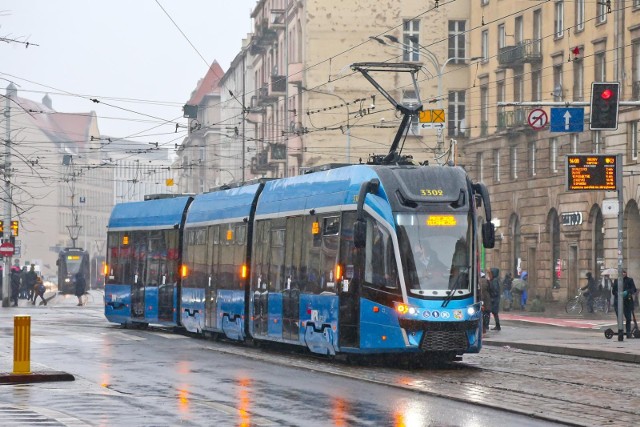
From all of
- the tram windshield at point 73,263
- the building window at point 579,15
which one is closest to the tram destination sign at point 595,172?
the building window at point 579,15

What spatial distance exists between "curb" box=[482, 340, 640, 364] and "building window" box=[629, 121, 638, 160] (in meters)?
24.8

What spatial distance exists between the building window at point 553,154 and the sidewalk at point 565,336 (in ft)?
31.0

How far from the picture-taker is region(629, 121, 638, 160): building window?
55.8m

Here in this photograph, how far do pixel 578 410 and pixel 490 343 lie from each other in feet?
52.5

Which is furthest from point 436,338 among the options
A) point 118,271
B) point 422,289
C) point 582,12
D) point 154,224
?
point 582,12

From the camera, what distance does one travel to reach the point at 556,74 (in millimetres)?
62500

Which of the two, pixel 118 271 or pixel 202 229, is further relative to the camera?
pixel 118 271

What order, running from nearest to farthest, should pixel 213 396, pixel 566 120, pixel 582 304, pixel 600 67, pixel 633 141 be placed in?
pixel 213 396 < pixel 566 120 < pixel 582 304 < pixel 633 141 < pixel 600 67

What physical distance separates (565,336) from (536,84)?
30.2 meters

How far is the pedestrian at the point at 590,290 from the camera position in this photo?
5412cm

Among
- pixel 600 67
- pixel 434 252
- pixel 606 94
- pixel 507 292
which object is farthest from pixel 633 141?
pixel 434 252

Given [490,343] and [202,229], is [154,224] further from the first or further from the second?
[490,343]

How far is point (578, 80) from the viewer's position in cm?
6059

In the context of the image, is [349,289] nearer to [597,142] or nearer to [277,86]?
[597,142]
